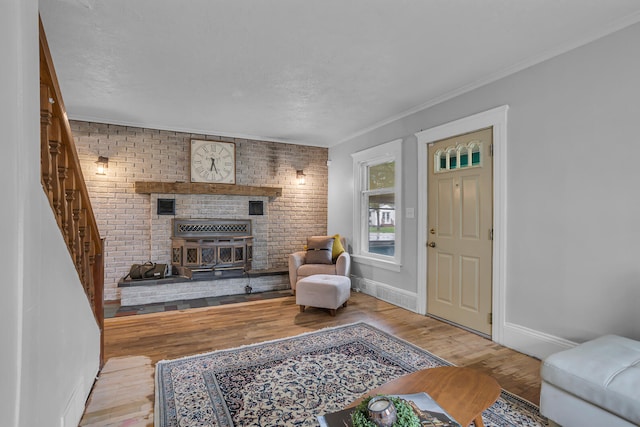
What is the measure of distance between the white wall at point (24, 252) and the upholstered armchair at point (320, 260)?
3.37m

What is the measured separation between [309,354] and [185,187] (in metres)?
3.17

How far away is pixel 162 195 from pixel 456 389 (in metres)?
4.51

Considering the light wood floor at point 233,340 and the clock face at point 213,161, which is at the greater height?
the clock face at point 213,161

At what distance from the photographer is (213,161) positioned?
512 cm

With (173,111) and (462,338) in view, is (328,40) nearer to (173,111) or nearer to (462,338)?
(173,111)

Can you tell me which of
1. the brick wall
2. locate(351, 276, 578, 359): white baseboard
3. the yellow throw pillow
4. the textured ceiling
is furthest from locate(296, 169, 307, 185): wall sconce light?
locate(351, 276, 578, 359): white baseboard

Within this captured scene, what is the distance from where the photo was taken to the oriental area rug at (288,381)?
192cm

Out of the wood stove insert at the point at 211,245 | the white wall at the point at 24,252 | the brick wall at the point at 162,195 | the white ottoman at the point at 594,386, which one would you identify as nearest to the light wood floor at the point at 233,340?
the white ottoman at the point at 594,386

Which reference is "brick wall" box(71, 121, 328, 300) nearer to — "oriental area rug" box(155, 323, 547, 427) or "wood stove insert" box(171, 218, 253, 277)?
"wood stove insert" box(171, 218, 253, 277)

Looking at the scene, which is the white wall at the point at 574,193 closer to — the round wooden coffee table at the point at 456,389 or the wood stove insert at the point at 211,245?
the round wooden coffee table at the point at 456,389

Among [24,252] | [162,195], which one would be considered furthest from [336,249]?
[24,252]

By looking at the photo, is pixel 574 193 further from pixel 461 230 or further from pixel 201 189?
pixel 201 189

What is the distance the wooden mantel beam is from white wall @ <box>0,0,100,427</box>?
10.9 ft

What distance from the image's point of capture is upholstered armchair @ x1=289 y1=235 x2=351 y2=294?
470 cm
